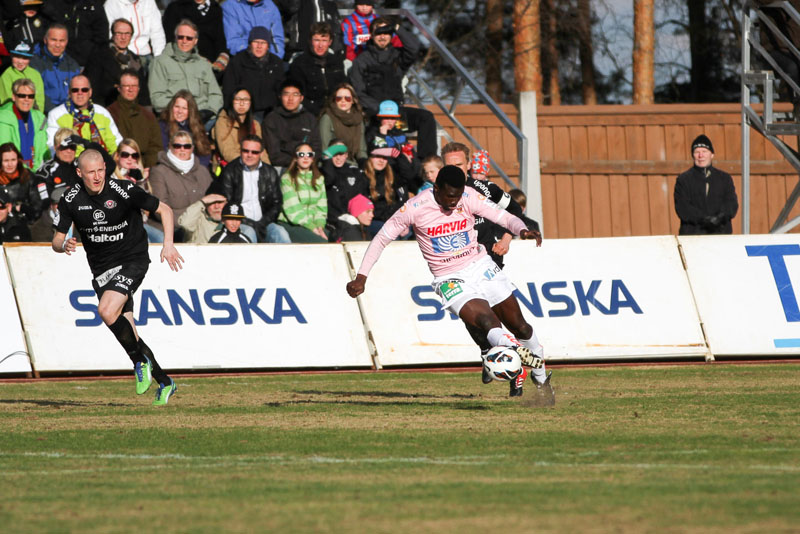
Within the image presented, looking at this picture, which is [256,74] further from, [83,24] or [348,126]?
[83,24]

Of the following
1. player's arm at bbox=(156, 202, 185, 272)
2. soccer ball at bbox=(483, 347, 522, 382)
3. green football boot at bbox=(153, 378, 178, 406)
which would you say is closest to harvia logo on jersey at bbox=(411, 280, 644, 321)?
green football boot at bbox=(153, 378, 178, 406)

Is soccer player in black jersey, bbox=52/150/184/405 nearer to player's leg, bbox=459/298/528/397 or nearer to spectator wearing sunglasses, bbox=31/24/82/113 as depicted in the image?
player's leg, bbox=459/298/528/397

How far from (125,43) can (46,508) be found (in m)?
12.8

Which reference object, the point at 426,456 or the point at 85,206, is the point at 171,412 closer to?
the point at 85,206

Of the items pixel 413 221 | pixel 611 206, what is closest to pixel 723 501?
pixel 413 221

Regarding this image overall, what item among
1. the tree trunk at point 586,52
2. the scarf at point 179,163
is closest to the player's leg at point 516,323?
the scarf at point 179,163

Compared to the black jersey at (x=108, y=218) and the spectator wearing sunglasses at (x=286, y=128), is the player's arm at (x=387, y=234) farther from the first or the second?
the spectator wearing sunglasses at (x=286, y=128)

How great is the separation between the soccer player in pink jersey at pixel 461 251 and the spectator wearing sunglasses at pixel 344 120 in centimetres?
791

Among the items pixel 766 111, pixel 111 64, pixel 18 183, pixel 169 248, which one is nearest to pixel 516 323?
pixel 169 248

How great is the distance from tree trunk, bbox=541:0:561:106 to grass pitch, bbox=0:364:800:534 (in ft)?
65.7

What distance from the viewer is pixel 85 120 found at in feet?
58.3

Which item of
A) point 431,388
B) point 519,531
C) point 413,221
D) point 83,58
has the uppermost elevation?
point 83,58

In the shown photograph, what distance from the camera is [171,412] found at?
11.6 meters

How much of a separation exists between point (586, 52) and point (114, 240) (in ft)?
75.0
